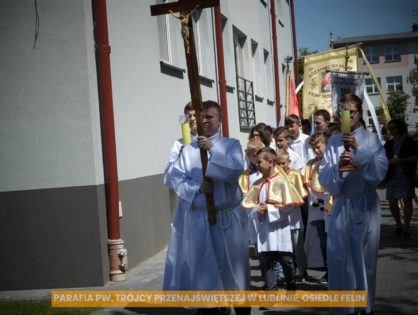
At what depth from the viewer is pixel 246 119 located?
1750 centimetres

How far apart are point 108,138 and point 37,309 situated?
7.54 ft

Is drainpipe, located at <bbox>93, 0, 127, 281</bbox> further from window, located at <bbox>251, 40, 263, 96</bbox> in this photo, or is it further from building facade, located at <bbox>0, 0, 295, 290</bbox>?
window, located at <bbox>251, 40, 263, 96</bbox>

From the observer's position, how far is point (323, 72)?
15.4 metres

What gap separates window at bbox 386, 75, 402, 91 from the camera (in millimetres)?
72250

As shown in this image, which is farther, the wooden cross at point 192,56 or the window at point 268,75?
the window at point 268,75

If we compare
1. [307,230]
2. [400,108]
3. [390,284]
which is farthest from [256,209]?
[400,108]

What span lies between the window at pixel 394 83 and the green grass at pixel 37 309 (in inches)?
2704

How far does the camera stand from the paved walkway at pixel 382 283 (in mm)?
6242

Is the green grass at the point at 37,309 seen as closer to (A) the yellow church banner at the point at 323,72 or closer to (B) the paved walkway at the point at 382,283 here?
(B) the paved walkway at the point at 382,283

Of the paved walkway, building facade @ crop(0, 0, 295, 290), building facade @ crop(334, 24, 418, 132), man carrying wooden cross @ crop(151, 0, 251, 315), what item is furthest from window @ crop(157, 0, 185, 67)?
building facade @ crop(334, 24, 418, 132)

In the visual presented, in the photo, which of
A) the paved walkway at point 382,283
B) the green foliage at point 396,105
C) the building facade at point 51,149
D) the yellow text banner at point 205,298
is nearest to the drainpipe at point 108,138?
the building facade at point 51,149

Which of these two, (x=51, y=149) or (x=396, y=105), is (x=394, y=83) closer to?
Answer: (x=396, y=105)

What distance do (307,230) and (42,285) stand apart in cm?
319

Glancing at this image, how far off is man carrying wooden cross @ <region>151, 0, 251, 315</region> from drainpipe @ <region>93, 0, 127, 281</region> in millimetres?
2291
